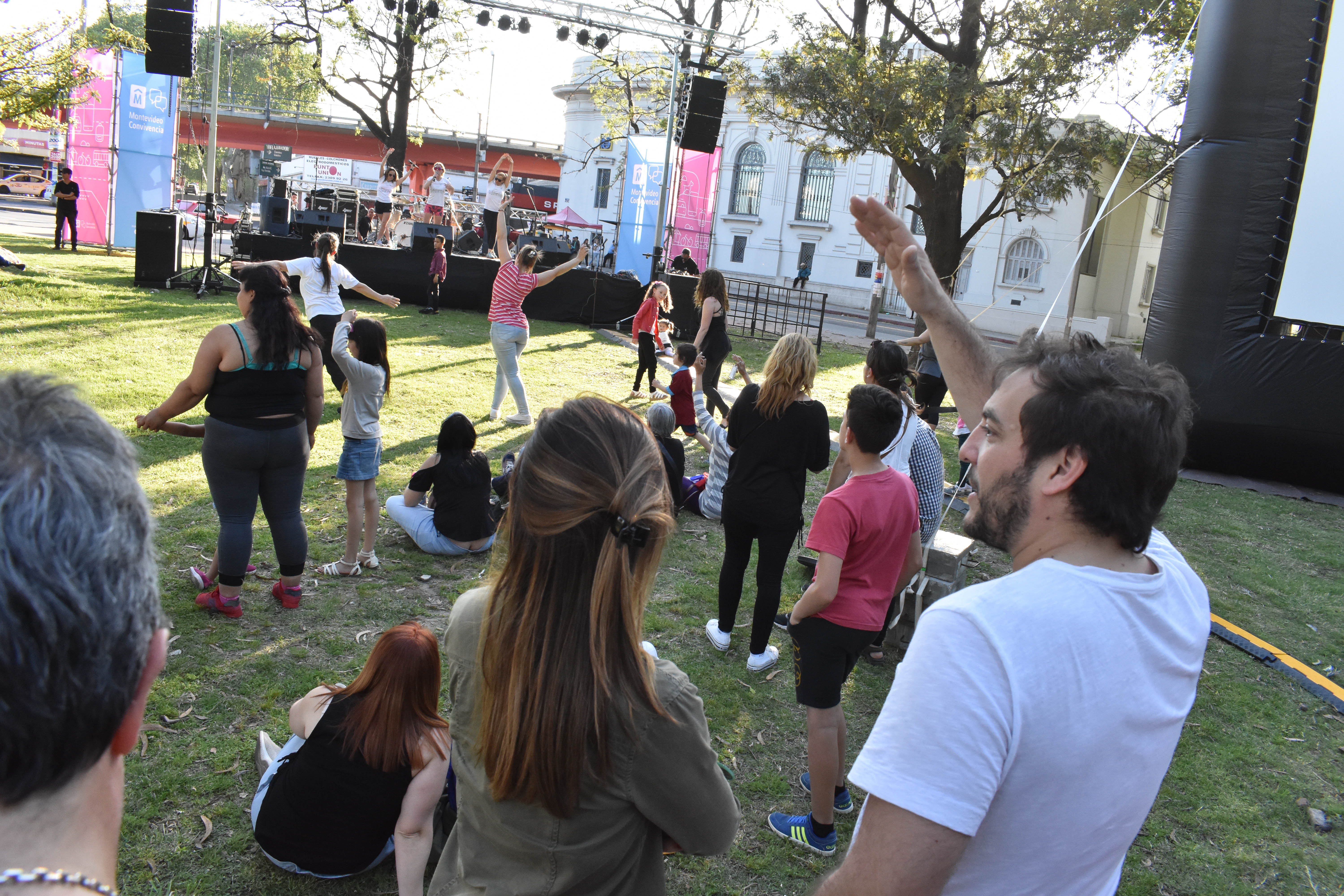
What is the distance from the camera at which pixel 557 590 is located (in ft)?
4.91

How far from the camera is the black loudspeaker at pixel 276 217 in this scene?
20875mm

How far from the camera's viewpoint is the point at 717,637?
4.90m

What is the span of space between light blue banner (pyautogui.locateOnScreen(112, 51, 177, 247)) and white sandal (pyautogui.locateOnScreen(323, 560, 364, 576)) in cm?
1706

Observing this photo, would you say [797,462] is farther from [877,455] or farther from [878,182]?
[878,182]

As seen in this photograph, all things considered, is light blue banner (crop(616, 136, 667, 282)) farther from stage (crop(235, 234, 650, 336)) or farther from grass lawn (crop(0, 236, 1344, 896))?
grass lawn (crop(0, 236, 1344, 896))

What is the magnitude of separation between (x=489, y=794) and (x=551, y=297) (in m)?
15.9

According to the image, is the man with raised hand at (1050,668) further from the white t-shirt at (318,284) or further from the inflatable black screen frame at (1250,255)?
the inflatable black screen frame at (1250,255)

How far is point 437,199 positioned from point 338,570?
2115cm

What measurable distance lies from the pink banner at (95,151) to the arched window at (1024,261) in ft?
93.2

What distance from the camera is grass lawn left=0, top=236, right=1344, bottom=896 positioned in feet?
10.7

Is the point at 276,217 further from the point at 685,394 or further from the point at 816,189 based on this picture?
the point at 816,189

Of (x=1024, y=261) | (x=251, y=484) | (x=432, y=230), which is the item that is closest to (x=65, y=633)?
(x=251, y=484)

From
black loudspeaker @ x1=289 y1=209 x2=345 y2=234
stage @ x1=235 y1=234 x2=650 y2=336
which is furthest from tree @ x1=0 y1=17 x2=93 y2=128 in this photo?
black loudspeaker @ x1=289 y1=209 x2=345 y2=234

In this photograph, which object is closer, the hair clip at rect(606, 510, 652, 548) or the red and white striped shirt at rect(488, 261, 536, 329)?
the hair clip at rect(606, 510, 652, 548)
